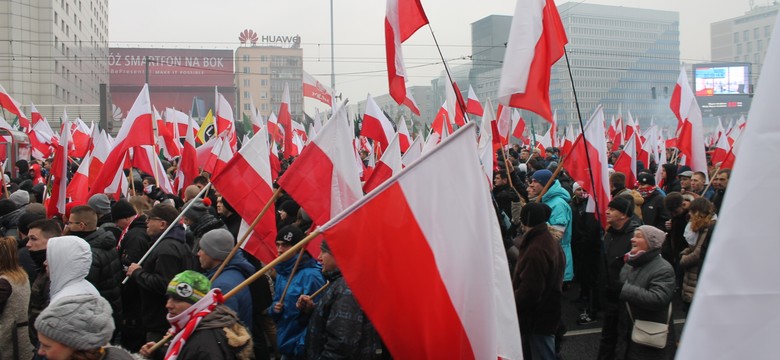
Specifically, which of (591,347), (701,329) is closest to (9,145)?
(591,347)

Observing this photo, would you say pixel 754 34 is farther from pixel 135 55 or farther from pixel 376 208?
pixel 376 208

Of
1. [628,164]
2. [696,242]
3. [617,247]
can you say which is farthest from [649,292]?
[628,164]

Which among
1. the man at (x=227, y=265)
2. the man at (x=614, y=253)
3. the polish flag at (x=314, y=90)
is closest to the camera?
the man at (x=227, y=265)

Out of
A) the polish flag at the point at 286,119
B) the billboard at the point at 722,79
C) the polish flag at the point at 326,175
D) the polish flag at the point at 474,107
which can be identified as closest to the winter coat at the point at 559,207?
the polish flag at the point at 326,175

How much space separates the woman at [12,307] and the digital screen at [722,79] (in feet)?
245

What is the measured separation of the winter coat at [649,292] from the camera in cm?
507

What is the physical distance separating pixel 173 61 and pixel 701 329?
140252mm

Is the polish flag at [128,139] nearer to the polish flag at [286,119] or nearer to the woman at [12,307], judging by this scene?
the woman at [12,307]

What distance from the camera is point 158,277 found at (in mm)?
5148

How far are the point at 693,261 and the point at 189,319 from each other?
484 cm

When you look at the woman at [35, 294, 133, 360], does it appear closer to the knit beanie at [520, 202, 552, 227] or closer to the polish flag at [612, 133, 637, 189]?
the knit beanie at [520, 202, 552, 227]

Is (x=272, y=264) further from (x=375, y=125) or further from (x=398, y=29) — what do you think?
(x=375, y=125)

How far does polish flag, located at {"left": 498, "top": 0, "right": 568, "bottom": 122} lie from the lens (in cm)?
543

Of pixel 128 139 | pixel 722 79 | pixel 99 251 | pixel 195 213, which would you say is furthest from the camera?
pixel 722 79
